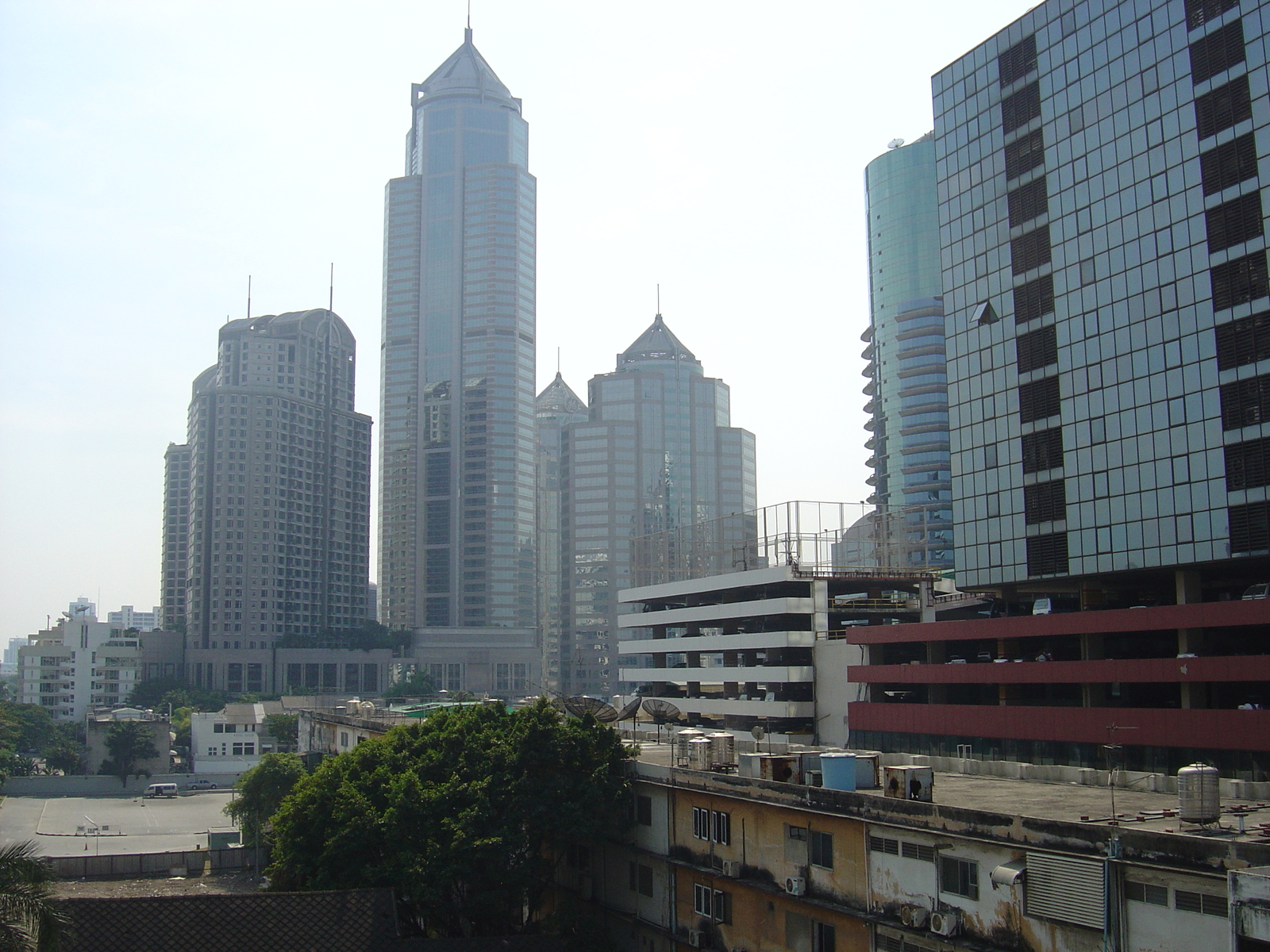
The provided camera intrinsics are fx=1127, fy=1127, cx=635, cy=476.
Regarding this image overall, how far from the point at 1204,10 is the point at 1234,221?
11802 mm

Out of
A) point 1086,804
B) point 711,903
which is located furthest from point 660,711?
point 1086,804

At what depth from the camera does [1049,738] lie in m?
59.7

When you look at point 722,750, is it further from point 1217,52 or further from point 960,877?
point 1217,52

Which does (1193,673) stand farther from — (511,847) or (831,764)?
(511,847)

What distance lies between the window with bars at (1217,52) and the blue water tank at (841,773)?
4520 centimetres

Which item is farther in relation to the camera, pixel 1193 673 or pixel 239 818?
pixel 239 818

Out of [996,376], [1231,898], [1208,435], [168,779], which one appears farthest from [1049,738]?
[168,779]

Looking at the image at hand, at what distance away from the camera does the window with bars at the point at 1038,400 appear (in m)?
66.6

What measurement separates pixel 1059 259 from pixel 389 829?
50382 mm

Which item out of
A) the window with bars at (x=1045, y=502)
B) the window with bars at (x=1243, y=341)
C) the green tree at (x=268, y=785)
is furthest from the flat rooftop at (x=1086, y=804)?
the green tree at (x=268, y=785)

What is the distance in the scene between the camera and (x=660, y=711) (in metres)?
59.2

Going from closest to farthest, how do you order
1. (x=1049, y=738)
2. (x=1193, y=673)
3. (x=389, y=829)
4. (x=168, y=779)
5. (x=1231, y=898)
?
(x=1231, y=898) → (x=389, y=829) → (x=1193, y=673) → (x=1049, y=738) → (x=168, y=779)

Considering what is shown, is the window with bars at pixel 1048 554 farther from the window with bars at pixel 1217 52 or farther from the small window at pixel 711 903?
the small window at pixel 711 903

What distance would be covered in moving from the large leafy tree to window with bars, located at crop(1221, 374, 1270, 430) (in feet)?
116
